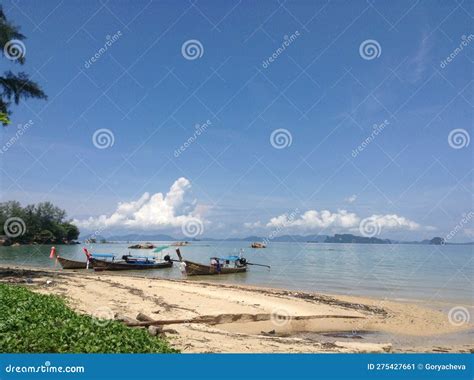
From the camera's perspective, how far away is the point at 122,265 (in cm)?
4159

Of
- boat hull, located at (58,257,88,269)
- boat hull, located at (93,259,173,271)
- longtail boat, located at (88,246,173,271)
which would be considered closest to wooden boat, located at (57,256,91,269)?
boat hull, located at (58,257,88,269)

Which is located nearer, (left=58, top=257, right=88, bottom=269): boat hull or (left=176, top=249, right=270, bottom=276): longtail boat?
(left=176, top=249, right=270, bottom=276): longtail boat

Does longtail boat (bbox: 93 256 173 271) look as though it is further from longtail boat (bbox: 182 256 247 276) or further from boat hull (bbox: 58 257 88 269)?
longtail boat (bbox: 182 256 247 276)

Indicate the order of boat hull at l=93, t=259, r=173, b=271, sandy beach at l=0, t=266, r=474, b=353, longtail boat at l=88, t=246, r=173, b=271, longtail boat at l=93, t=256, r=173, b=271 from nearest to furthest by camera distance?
1. sandy beach at l=0, t=266, r=474, b=353
2. longtail boat at l=88, t=246, r=173, b=271
3. boat hull at l=93, t=259, r=173, b=271
4. longtail boat at l=93, t=256, r=173, b=271

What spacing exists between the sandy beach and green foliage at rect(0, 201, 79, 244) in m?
77.5

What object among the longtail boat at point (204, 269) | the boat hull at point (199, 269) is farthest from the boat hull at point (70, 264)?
the boat hull at point (199, 269)

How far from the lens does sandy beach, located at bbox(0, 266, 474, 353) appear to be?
11758 mm

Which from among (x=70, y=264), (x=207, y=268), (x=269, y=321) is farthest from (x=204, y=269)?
(x=269, y=321)

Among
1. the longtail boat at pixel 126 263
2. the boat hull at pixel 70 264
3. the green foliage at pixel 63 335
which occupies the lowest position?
the boat hull at pixel 70 264

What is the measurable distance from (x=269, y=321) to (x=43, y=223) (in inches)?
3789

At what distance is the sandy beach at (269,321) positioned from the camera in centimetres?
1176

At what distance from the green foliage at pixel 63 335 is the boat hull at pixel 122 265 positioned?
96.9ft

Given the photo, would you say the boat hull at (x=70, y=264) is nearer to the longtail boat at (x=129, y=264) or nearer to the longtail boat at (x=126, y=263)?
the longtail boat at (x=126, y=263)

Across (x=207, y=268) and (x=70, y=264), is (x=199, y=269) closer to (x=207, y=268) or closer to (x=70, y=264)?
(x=207, y=268)
